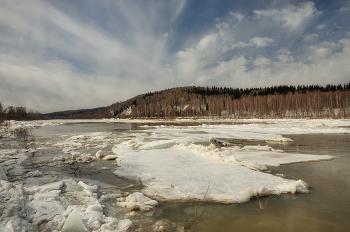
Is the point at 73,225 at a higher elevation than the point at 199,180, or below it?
higher

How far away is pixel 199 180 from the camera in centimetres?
577

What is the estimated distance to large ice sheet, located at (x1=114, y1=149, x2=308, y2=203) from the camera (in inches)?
188

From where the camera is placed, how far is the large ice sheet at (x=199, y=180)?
15.7 feet

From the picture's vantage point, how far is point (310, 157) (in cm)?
862

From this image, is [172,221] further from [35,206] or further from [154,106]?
[154,106]

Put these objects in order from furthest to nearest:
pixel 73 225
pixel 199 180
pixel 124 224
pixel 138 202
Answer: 1. pixel 199 180
2. pixel 138 202
3. pixel 124 224
4. pixel 73 225

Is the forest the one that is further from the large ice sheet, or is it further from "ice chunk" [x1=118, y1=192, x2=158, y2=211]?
"ice chunk" [x1=118, y1=192, x2=158, y2=211]

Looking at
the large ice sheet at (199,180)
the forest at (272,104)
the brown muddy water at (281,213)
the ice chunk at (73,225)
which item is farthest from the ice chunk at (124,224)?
the forest at (272,104)

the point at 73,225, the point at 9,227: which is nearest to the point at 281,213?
the point at 73,225

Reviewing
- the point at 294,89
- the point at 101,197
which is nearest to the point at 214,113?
the point at 294,89

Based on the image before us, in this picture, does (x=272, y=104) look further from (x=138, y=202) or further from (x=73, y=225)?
(x=73, y=225)

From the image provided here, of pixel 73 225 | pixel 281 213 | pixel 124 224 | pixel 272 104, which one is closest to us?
pixel 73 225

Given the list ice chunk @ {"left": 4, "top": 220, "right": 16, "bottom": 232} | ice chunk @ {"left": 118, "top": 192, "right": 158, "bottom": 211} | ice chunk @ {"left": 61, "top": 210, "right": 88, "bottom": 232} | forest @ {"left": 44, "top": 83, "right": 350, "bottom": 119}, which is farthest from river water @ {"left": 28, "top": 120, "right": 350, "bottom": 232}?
forest @ {"left": 44, "top": 83, "right": 350, "bottom": 119}

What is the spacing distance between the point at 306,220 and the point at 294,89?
327 ft
